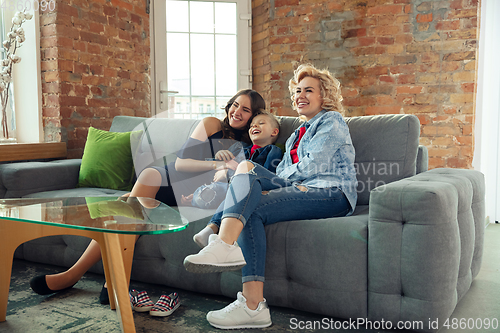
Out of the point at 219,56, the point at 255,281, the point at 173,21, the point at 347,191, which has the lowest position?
the point at 255,281

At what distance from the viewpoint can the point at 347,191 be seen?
1717 millimetres

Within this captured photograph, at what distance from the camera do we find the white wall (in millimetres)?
3190

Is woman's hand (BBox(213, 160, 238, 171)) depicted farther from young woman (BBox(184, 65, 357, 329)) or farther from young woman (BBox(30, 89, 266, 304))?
young woman (BBox(184, 65, 357, 329))

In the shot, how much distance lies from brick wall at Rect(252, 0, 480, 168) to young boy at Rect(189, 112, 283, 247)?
1.72m

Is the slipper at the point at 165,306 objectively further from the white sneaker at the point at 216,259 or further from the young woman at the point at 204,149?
the young woman at the point at 204,149

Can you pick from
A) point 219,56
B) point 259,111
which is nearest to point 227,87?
point 219,56

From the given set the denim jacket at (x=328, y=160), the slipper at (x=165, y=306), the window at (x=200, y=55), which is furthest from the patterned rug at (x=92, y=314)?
the window at (x=200, y=55)

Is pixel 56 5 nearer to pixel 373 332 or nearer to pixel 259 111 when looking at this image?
pixel 259 111

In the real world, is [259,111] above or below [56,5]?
below

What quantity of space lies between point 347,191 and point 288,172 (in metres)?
0.27

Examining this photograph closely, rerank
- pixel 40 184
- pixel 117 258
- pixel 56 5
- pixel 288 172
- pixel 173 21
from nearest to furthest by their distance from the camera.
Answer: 1. pixel 117 258
2. pixel 288 172
3. pixel 40 184
4. pixel 56 5
5. pixel 173 21

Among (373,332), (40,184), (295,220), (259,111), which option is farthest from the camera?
(40,184)

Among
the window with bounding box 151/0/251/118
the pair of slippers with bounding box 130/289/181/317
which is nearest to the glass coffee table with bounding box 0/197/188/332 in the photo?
the pair of slippers with bounding box 130/289/181/317

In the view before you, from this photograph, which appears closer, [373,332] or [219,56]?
[373,332]
